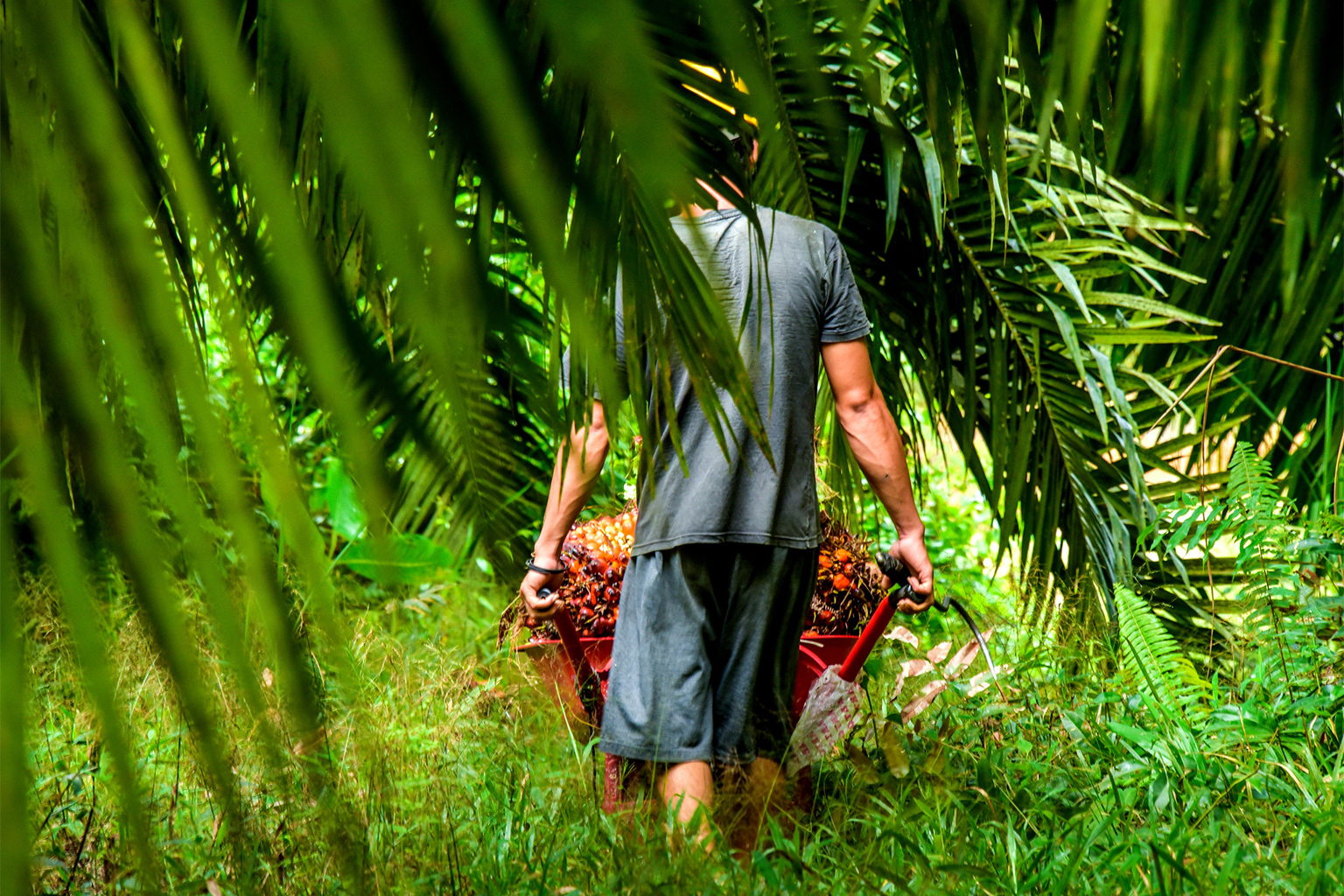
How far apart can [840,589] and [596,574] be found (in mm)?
649

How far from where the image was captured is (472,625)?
380cm

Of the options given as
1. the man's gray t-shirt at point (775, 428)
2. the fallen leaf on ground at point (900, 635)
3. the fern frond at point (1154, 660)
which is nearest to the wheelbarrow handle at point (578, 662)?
the man's gray t-shirt at point (775, 428)

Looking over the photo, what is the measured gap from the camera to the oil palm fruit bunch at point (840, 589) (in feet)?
9.55

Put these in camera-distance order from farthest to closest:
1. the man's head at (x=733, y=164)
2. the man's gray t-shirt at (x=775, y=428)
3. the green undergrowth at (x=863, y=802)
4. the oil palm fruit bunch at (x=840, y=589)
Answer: the oil palm fruit bunch at (x=840, y=589), the man's gray t-shirt at (x=775, y=428), the green undergrowth at (x=863, y=802), the man's head at (x=733, y=164)

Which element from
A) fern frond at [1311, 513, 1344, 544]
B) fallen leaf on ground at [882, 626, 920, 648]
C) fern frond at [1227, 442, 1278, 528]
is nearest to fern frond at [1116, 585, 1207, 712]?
fern frond at [1227, 442, 1278, 528]

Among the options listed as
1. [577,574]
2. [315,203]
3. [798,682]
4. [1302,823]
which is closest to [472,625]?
[577,574]

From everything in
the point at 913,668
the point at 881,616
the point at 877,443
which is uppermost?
the point at 877,443

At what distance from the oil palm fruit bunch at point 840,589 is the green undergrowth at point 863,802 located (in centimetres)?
26

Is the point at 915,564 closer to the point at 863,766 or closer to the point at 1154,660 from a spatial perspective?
the point at 863,766

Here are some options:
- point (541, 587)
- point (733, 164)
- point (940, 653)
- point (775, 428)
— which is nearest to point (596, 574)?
point (541, 587)

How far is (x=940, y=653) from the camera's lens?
11.0ft

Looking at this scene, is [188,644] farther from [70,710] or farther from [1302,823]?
[70,710]

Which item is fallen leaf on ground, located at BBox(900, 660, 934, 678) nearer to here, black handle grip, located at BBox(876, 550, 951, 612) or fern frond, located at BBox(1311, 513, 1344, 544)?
black handle grip, located at BBox(876, 550, 951, 612)

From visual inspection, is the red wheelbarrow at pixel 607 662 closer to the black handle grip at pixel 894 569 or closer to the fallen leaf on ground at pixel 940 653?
the black handle grip at pixel 894 569
